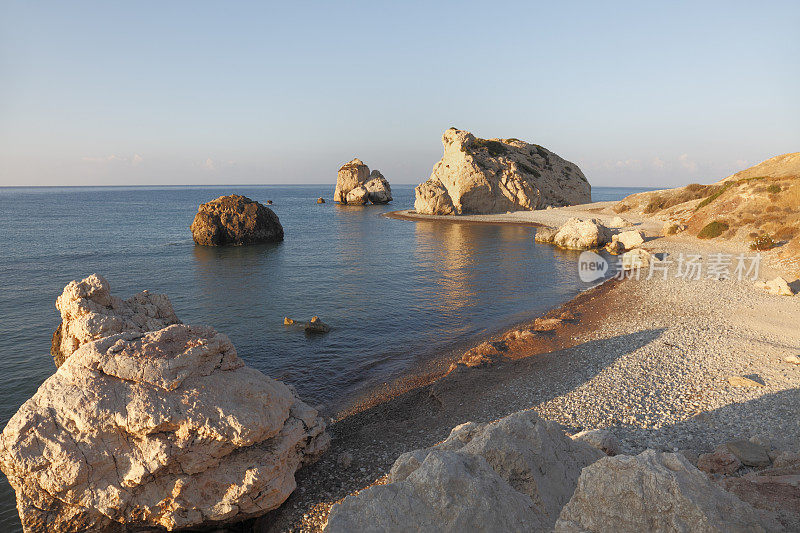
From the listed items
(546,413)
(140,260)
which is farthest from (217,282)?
(546,413)

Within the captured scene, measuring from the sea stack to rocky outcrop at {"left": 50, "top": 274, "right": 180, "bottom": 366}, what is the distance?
3.47 meters

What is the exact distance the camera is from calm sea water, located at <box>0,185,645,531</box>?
22.8 metres

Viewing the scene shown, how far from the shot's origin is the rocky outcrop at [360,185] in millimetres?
150500

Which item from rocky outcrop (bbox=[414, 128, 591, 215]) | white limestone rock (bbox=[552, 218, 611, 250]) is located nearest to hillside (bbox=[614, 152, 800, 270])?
white limestone rock (bbox=[552, 218, 611, 250])

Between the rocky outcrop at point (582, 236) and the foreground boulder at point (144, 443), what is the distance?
53.8m

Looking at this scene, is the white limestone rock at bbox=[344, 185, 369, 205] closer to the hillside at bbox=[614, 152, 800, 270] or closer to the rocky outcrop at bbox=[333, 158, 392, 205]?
the rocky outcrop at bbox=[333, 158, 392, 205]

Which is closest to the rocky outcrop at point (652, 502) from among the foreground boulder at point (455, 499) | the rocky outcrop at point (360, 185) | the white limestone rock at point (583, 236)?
the foreground boulder at point (455, 499)

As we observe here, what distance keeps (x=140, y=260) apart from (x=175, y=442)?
4794 centimetres

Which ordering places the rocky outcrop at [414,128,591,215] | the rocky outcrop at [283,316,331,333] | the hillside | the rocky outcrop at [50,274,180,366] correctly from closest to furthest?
1. the rocky outcrop at [50,274,180,366]
2. the rocky outcrop at [283,316,331,333]
3. the hillside
4. the rocky outcrop at [414,128,591,215]

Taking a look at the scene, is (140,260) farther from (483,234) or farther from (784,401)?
(784,401)

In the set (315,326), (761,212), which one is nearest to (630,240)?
(761,212)

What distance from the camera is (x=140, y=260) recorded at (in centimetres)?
5062

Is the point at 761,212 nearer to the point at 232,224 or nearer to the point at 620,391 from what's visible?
the point at 620,391

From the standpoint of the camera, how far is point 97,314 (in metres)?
14.4
